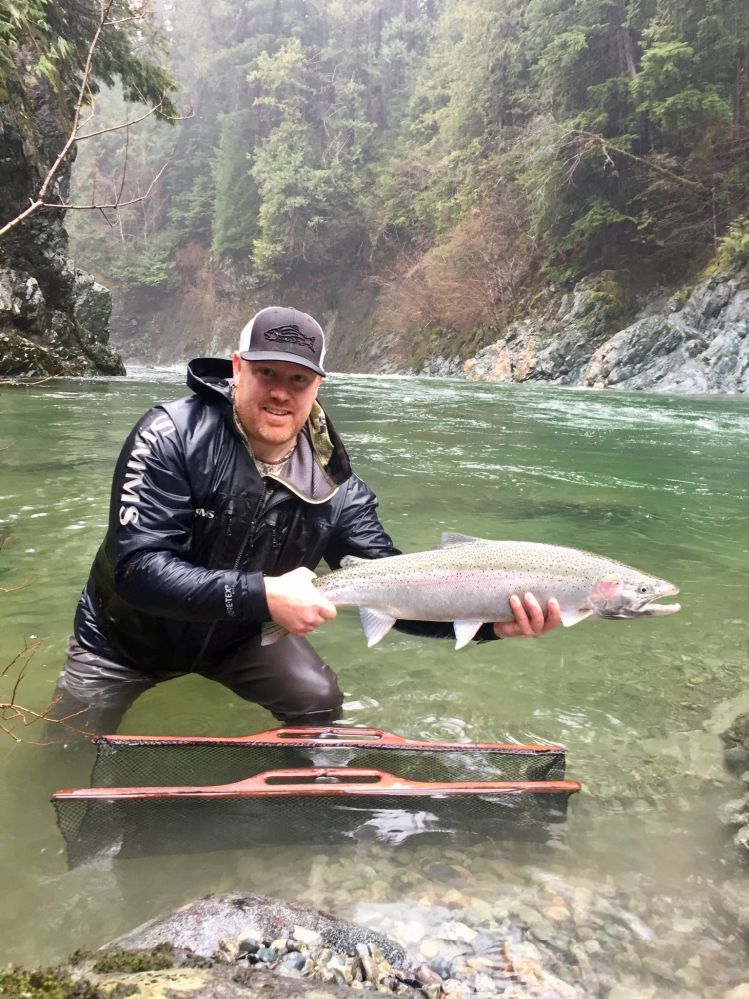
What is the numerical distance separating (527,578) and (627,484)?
279 inches

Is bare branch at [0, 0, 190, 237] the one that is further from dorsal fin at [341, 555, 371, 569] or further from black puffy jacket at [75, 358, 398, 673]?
dorsal fin at [341, 555, 371, 569]

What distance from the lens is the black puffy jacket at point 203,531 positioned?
256cm

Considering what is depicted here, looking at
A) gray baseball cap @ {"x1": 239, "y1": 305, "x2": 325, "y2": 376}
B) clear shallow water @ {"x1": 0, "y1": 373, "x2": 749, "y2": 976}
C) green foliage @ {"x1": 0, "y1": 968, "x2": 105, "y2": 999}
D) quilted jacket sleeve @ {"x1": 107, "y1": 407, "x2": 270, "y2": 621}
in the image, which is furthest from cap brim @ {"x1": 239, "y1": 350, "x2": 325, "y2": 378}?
green foliage @ {"x1": 0, "y1": 968, "x2": 105, "y2": 999}

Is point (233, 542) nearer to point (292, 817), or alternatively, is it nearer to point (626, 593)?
point (292, 817)

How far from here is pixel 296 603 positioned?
2.52 metres

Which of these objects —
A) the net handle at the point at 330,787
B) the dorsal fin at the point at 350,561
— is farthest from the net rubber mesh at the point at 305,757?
the dorsal fin at the point at 350,561

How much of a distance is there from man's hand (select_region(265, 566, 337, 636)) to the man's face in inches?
24.1

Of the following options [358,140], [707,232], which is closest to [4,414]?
[707,232]

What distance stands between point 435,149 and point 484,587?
151 ft

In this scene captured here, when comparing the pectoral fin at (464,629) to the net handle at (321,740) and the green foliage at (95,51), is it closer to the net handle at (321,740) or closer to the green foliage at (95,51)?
the net handle at (321,740)

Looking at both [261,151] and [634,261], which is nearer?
[634,261]

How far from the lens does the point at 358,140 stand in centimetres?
4759

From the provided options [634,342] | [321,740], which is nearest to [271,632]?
[321,740]

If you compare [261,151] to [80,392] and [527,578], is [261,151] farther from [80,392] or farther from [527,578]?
[527,578]
